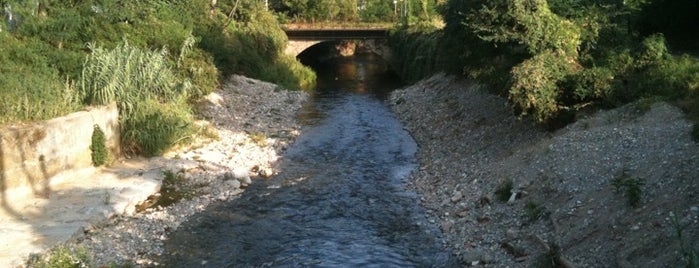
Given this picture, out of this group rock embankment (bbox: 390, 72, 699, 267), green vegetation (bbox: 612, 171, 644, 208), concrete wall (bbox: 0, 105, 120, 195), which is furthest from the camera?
concrete wall (bbox: 0, 105, 120, 195)

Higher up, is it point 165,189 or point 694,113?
point 694,113

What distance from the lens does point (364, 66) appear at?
61062 mm

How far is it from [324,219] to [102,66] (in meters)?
9.16

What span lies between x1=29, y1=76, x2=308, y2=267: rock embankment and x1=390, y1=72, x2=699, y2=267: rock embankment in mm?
5955

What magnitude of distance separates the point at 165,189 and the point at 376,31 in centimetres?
4013

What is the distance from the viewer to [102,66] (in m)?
19.0

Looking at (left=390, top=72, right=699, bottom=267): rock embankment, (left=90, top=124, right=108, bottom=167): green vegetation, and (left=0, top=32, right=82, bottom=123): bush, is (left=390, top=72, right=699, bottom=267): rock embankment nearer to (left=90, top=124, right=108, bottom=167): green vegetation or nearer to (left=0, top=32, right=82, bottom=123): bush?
(left=90, top=124, right=108, bottom=167): green vegetation

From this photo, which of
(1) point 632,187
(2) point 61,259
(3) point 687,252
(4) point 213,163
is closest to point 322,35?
(4) point 213,163

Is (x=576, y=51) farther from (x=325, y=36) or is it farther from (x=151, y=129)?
(x=325, y=36)

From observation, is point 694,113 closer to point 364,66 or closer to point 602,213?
point 602,213

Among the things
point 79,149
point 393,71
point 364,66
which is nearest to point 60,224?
point 79,149

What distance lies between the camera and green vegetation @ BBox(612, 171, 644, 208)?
1111cm

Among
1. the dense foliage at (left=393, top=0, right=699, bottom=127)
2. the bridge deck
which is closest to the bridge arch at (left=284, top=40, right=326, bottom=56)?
the bridge deck

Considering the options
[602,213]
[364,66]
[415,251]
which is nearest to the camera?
[602,213]
